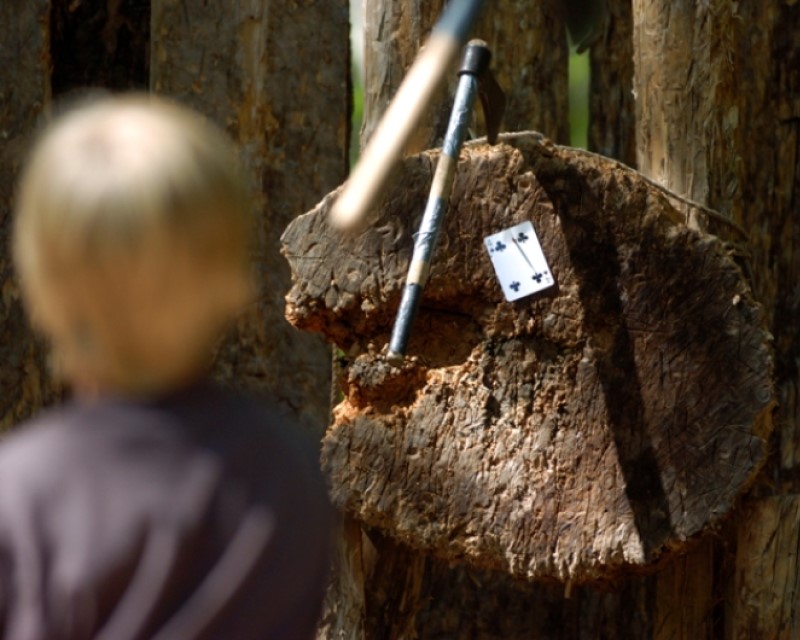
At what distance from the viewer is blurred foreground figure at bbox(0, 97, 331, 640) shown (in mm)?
1008

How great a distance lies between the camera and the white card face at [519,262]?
8.10 feet

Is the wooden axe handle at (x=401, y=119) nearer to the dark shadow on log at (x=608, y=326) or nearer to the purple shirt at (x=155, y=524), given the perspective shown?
the purple shirt at (x=155, y=524)

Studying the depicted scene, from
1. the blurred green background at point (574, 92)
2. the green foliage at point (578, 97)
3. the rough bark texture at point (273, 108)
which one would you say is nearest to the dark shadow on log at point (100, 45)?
the rough bark texture at point (273, 108)

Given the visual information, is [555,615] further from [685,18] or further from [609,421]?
[685,18]

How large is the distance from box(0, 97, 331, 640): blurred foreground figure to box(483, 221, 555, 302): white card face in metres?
1.42

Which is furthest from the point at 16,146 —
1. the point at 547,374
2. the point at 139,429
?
the point at 139,429

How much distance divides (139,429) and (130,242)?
0.16 m

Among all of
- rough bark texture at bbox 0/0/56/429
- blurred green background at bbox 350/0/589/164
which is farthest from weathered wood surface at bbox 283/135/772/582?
blurred green background at bbox 350/0/589/164

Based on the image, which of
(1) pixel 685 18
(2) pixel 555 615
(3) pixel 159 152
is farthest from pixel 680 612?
(3) pixel 159 152

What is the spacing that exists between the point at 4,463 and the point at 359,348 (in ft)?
5.16

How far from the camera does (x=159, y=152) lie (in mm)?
1020

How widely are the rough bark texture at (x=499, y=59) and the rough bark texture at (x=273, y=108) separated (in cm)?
46

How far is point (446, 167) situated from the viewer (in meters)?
2.32

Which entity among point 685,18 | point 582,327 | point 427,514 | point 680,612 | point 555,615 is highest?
point 685,18
